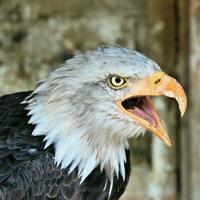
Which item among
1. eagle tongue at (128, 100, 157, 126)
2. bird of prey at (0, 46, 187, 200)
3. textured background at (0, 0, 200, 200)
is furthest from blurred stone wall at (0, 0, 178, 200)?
eagle tongue at (128, 100, 157, 126)

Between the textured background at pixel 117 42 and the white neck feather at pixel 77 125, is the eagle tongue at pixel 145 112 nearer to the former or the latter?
the white neck feather at pixel 77 125

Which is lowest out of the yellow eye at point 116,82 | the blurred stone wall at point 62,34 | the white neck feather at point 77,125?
the white neck feather at point 77,125

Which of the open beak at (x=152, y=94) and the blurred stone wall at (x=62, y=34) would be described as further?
the blurred stone wall at (x=62, y=34)

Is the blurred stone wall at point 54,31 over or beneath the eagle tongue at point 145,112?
over

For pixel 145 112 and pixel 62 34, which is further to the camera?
pixel 62 34

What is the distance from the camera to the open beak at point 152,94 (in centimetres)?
311

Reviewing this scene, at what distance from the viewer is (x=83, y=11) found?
5.09m

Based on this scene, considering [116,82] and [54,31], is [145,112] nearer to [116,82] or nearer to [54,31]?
[116,82]

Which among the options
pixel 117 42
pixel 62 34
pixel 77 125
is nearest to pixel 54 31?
pixel 62 34

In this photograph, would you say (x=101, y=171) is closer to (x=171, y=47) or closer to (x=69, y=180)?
(x=69, y=180)

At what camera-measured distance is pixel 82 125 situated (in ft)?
10.5

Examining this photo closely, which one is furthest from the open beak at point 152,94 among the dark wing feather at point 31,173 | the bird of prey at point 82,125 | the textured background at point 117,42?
the textured background at point 117,42

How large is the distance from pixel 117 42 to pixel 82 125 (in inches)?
77.4

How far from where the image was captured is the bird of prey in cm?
311
